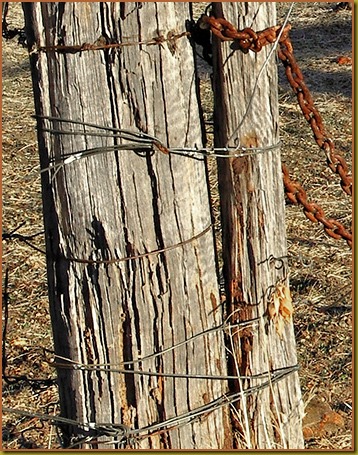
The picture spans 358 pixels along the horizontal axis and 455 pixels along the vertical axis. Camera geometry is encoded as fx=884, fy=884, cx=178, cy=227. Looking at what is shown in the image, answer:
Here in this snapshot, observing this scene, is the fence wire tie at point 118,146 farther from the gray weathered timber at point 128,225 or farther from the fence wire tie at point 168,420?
the fence wire tie at point 168,420

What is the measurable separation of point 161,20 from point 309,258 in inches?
117

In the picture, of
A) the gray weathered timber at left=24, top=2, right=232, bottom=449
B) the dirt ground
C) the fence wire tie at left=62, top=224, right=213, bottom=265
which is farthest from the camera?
the dirt ground

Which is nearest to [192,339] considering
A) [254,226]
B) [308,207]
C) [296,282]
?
[254,226]

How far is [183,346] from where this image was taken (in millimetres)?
2568

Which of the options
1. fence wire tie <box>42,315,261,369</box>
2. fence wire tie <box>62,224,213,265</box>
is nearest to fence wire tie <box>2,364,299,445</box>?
fence wire tie <box>42,315,261,369</box>

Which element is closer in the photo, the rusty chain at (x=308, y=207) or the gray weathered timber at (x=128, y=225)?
the gray weathered timber at (x=128, y=225)

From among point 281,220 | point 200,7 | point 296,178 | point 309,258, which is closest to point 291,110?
point 296,178

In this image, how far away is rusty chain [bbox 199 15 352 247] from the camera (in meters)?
2.40

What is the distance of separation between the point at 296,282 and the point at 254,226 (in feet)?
7.54

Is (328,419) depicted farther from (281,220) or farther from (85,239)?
(85,239)

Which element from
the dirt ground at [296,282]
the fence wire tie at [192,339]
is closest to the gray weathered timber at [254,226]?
the fence wire tie at [192,339]

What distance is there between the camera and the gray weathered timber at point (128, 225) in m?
2.33

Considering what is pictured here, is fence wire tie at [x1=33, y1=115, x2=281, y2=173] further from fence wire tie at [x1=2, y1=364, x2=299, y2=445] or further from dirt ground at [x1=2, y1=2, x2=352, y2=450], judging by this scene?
fence wire tie at [x1=2, y1=364, x2=299, y2=445]

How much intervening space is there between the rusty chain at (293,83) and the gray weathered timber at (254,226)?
0.04 m
